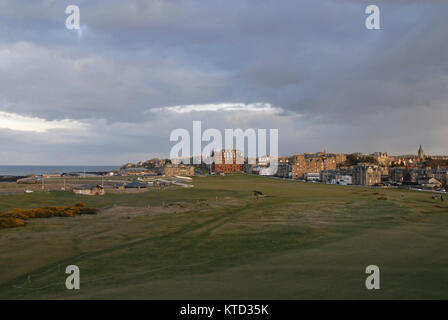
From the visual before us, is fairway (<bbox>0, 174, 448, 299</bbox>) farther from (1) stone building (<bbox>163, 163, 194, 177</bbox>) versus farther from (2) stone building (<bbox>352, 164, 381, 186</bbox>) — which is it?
(1) stone building (<bbox>163, 163, 194, 177</bbox>)

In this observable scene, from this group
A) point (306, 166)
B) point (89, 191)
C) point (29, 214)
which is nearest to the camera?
point (29, 214)

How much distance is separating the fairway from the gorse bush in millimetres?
1478

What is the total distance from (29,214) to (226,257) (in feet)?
86.7

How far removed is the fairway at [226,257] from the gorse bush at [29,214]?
4.85ft

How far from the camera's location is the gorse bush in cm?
2894

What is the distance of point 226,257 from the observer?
17.9 m

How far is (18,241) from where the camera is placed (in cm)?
2297

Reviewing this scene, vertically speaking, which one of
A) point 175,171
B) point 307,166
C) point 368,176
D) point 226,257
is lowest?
point 226,257

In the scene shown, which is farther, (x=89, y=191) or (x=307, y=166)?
(x=307, y=166)

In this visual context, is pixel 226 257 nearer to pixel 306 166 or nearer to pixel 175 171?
pixel 306 166

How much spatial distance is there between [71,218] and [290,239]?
2438cm

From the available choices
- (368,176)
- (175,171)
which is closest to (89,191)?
(368,176)

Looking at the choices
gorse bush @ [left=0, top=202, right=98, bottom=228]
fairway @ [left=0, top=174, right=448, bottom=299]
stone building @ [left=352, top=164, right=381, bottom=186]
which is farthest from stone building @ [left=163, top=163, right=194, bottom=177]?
fairway @ [left=0, top=174, right=448, bottom=299]
